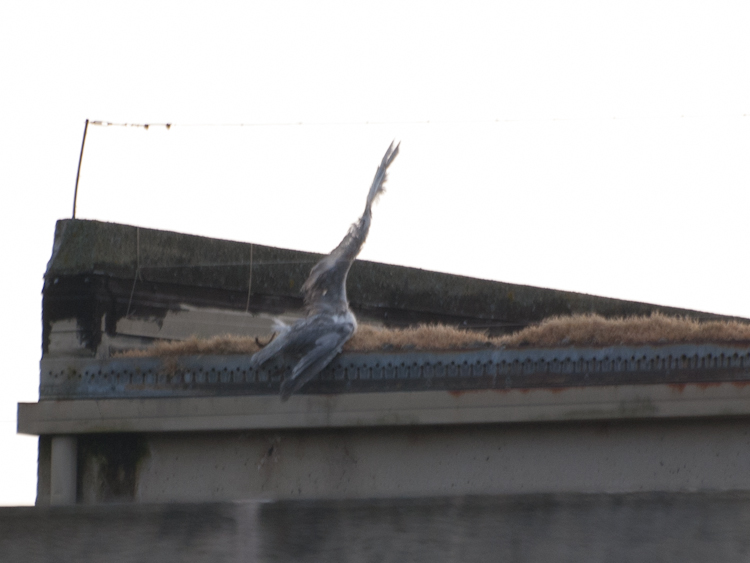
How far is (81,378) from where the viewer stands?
732 centimetres

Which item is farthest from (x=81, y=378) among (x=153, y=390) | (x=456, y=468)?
(x=456, y=468)

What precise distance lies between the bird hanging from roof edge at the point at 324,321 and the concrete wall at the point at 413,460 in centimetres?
48

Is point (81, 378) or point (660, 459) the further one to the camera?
point (81, 378)

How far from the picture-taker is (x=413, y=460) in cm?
696

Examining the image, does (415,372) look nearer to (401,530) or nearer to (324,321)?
(324,321)

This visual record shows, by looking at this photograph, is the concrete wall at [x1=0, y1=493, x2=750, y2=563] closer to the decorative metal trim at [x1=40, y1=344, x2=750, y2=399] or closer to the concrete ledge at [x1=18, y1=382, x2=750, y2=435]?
the concrete ledge at [x1=18, y1=382, x2=750, y2=435]

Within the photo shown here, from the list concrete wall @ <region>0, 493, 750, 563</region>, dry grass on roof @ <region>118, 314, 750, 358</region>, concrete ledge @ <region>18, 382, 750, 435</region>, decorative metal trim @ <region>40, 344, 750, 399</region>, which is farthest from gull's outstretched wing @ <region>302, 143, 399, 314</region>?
concrete wall @ <region>0, 493, 750, 563</region>

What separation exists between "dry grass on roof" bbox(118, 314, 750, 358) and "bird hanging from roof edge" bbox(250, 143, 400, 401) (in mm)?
152

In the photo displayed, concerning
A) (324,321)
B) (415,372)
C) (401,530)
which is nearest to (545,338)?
(415,372)

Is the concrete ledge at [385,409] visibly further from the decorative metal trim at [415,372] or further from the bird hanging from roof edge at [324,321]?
the bird hanging from roof edge at [324,321]

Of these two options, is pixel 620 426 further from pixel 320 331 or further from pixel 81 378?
pixel 81 378

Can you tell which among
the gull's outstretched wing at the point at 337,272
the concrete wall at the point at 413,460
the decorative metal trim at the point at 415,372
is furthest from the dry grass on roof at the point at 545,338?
the concrete wall at the point at 413,460

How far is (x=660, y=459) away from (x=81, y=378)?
4069mm

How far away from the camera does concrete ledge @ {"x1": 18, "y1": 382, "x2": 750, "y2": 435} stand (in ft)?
21.6
